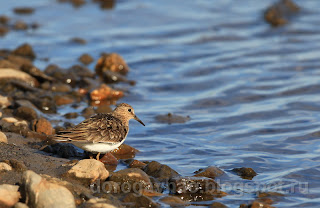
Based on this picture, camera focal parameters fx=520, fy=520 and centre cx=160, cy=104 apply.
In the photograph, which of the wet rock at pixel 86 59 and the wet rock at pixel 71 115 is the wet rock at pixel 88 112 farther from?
the wet rock at pixel 86 59

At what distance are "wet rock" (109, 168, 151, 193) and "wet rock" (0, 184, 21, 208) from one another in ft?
4.52

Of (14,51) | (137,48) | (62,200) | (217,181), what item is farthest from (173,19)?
(62,200)

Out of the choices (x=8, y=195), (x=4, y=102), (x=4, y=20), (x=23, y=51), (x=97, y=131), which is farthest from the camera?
(x=4, y=20)

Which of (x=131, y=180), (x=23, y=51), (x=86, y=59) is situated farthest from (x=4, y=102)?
(x=23, y=51)

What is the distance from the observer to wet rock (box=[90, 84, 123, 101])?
1135 centimetres

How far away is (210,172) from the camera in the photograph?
7.63 m

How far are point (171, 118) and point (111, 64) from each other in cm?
338

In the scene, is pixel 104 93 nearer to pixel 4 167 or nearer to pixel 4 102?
pixel 4 102

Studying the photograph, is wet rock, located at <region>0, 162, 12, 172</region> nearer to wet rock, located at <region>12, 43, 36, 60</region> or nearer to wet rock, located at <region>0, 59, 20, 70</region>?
wet rock, located at <region>0, 59, 20, 70</region>

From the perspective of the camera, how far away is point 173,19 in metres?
18.0

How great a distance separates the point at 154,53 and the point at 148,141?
6.06 m

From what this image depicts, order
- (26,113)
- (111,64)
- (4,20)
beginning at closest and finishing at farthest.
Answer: (26,113)
(111,64)
(4,20)

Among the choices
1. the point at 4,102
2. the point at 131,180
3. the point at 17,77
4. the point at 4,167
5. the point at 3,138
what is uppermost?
the point at 17,77

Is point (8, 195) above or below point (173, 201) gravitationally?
above
